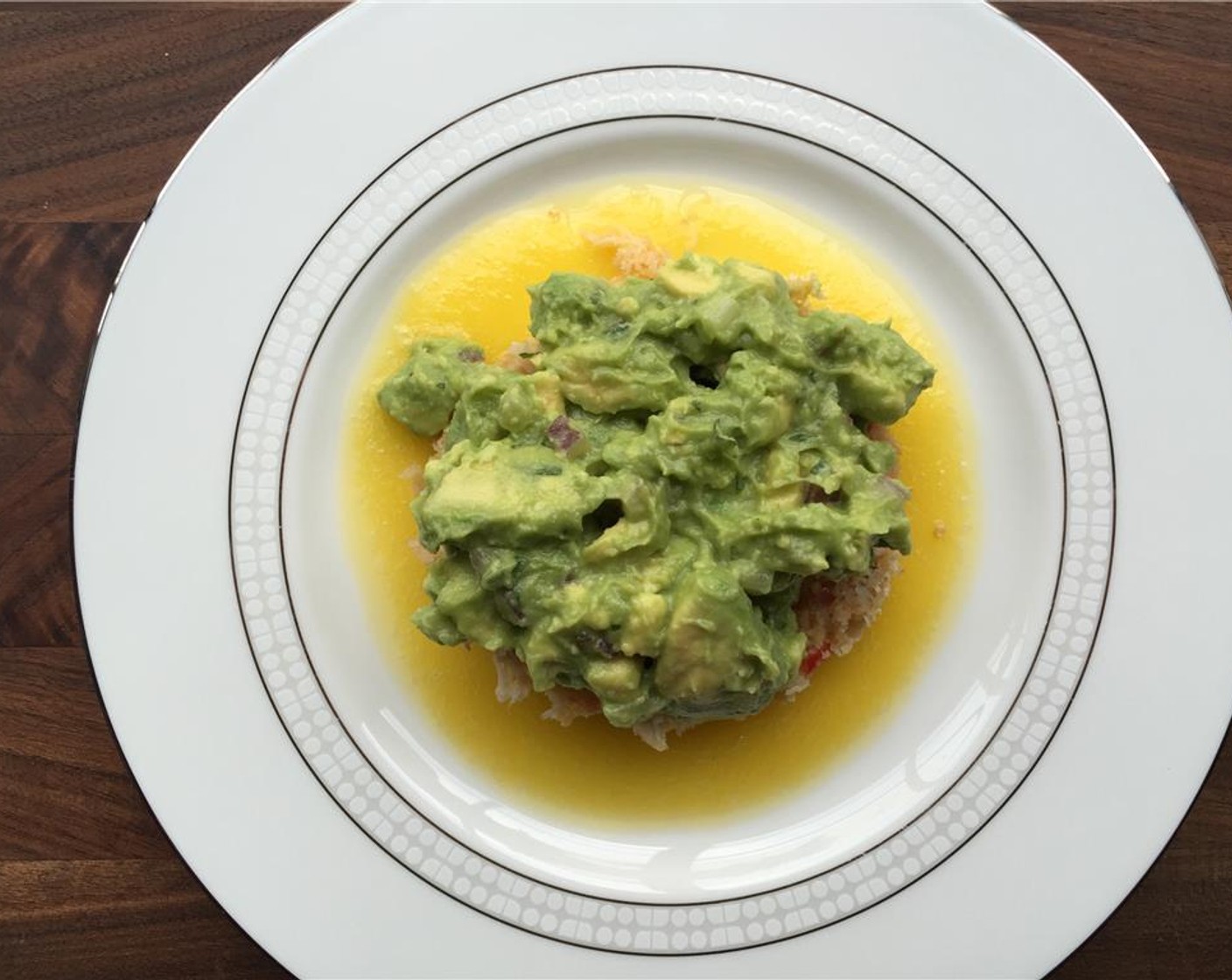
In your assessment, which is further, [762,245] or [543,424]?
[762,245]

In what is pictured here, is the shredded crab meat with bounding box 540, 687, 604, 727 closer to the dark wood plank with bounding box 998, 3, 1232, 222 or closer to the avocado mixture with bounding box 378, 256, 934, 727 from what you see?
the avocado mixture with bounding box 378, 256, 934, 727

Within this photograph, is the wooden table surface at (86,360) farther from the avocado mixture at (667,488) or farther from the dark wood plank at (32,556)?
the avocado mixture at (667,488)

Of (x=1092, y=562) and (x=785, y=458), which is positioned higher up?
(x=1092, y=562)

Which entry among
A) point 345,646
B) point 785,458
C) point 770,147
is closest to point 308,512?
point 345,646

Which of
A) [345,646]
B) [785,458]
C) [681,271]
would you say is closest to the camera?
[785,458]

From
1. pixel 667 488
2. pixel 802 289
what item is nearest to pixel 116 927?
pixel 667 488

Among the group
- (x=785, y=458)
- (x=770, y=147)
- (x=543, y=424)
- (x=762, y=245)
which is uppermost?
(x=770, y=147)

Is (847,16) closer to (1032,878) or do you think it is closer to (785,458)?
(785,458)

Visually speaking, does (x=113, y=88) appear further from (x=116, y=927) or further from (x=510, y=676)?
(x=116, y=927)
